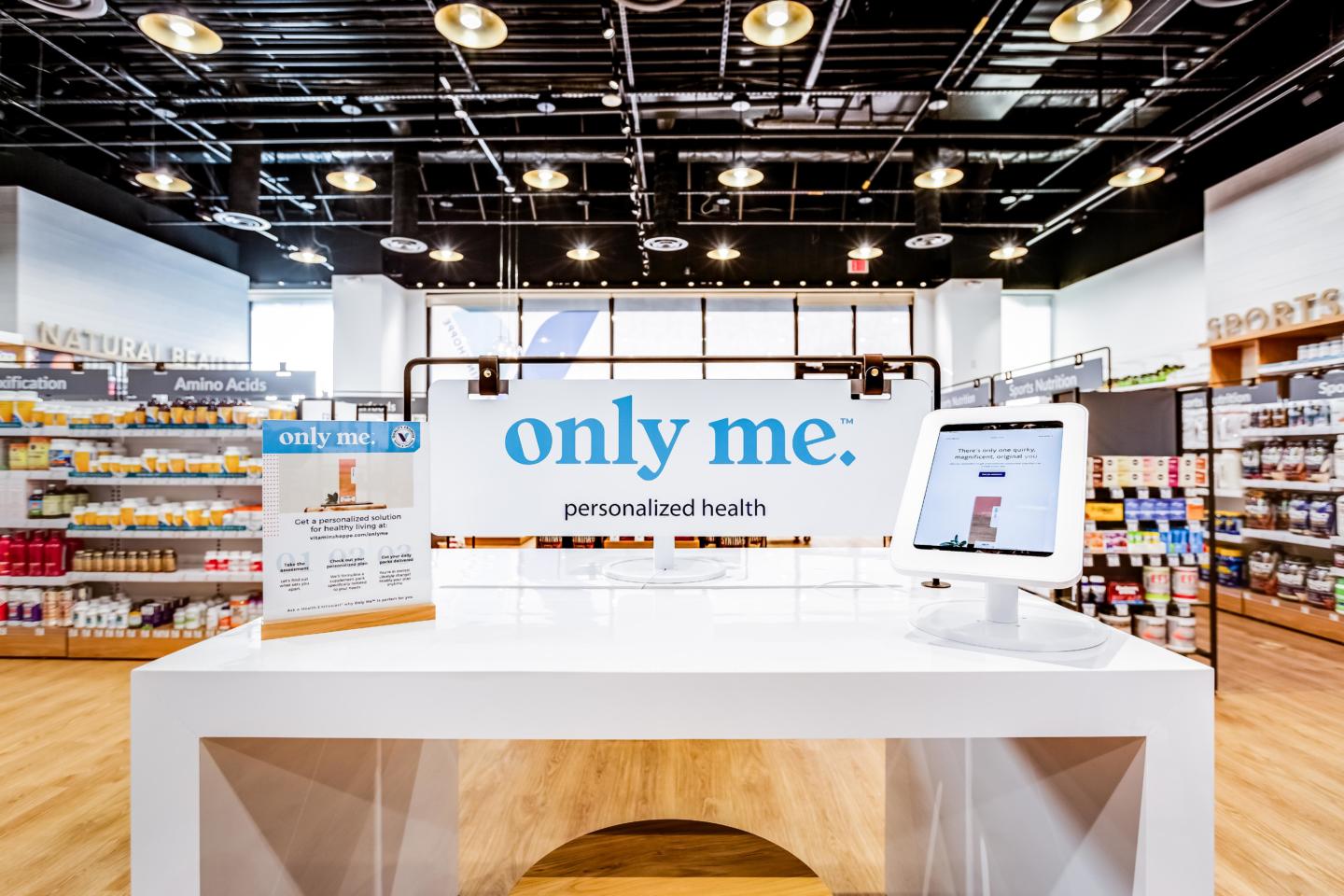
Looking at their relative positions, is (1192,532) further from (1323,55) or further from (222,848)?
(222,848)

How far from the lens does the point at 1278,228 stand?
6.00 m

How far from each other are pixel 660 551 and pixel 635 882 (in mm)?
771

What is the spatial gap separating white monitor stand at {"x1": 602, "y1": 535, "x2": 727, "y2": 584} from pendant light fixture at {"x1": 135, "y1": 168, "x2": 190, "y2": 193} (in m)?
6.72

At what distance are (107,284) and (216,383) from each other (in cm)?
491

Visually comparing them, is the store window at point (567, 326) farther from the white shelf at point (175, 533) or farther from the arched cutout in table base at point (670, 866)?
the arched cutout in table base at point (670, 866)

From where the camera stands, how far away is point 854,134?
6.57 m

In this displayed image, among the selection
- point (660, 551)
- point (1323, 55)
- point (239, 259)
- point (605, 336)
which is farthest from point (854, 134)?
point (239, 259)

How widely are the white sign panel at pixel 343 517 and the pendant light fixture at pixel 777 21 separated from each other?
3699 millimetres

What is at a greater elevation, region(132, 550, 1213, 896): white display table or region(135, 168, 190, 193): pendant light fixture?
region(135, 168, 190, 193): pendant light fixture

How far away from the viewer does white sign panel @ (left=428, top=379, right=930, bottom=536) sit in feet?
5.40

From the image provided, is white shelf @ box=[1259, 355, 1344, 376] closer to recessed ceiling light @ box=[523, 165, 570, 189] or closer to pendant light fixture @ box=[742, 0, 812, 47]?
pendant light fixture @ box=[742, 0, 812, 47]

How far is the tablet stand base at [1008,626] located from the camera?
3.52 ft

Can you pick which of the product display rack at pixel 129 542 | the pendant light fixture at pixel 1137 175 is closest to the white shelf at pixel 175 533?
the product display rack at pixel 129 542

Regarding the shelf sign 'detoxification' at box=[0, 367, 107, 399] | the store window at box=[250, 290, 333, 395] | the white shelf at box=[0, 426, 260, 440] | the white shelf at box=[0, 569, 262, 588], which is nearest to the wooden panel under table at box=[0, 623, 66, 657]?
the white shelf at box=[0, 569, 262, 588]
